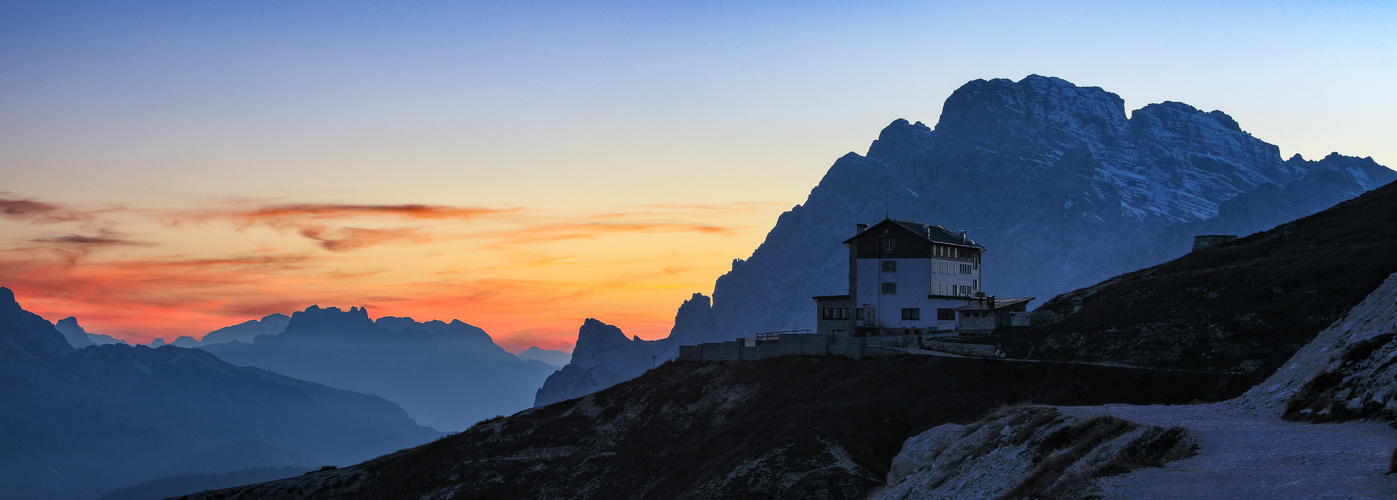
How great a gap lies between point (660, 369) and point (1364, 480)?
96000 mm

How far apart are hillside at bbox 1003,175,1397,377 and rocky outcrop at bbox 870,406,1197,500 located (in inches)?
1283

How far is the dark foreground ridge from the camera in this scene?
238ft

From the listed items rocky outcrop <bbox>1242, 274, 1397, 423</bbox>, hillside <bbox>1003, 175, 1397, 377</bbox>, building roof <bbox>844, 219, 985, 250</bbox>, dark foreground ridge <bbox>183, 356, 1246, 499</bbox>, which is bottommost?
dark foreground ridge <bbox>183, 356, 1246, 499</bbox>

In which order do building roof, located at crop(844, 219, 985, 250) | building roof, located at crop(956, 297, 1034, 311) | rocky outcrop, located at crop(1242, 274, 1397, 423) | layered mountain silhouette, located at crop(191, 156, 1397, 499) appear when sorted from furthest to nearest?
building roof, located at crop(844, 219, 985, 250)
building roof, located at crop(956, 297, 1034, 311)
layered mountain silhouette, located at crop(191, 156, 1397, 499)
rocky outcrop, located at crop(1242, 274, 1397, 423)

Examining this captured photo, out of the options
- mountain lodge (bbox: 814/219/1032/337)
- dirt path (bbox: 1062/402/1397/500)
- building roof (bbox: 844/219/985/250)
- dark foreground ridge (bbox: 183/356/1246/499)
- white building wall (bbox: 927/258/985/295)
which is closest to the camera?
dirt path (bbox: 1062/402/1397/500)

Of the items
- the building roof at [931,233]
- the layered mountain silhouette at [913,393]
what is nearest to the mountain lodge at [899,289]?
the building roof at [931,233]

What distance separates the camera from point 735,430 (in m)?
89.1

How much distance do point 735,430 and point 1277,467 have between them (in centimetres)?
6218

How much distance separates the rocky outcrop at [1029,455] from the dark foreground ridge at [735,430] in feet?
83.9

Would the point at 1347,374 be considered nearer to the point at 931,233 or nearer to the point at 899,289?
the point at 899,289

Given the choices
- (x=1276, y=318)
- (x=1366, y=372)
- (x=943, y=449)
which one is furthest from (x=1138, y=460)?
(x=1276, y=318)

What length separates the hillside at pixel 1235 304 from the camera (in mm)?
79312

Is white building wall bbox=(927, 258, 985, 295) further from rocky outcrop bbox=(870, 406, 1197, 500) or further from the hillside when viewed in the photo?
rocky outcrop bbox=(870, 406, 1197, 500)

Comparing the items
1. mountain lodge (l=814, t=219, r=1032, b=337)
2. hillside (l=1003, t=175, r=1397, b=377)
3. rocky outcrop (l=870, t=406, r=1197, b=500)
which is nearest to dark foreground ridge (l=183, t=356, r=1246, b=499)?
hillside (l=1003, t=175, r=1397, b=377)
